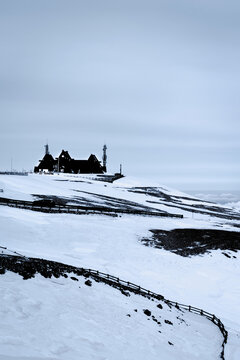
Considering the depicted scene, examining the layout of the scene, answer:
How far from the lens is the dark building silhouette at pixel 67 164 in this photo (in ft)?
371

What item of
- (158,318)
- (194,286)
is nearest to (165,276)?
(194,286)

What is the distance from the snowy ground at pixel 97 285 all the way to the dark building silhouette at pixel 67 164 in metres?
54.2

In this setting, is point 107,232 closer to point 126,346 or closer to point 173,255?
point 173,255

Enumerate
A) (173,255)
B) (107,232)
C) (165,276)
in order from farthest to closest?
1. (107,232)
2. (173,255)
3. (165,276)

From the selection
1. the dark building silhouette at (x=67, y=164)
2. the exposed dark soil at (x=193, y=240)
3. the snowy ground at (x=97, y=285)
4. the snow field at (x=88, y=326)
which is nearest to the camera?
the snow field at (x=88, y=326)

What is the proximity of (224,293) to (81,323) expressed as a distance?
59.8 ft

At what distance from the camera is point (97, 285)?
20.5m

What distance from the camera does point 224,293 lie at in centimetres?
2767

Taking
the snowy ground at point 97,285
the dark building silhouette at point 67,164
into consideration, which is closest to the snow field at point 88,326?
the snowy ground at point 97,285

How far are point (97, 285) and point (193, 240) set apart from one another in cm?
2452

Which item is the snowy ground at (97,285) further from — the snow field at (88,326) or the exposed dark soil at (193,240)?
the exposed dark soil at (193,240)

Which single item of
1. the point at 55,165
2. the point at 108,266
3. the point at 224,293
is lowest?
the point at 224,293

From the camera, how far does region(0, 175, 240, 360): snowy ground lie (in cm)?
1259

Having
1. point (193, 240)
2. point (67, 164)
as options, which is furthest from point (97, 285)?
point (67, 164)
